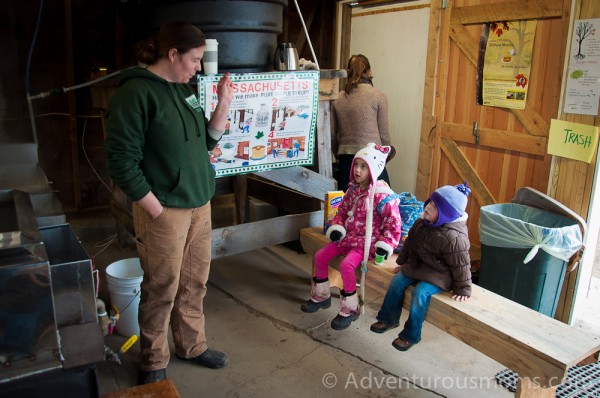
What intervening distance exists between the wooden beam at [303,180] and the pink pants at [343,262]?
0.55 metres

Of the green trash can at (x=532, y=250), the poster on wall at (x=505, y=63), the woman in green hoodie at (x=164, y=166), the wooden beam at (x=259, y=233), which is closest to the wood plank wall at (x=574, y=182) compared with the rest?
the green trash can at (x=532, y=250)

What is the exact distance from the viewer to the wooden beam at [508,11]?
366cm

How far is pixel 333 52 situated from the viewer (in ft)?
20.0

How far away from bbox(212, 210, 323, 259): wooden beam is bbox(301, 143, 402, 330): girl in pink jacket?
1.55 feet

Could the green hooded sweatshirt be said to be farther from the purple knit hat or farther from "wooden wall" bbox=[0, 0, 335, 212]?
"wooden wall" bbox=[0, 0, 335, 212]

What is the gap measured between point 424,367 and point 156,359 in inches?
60.3

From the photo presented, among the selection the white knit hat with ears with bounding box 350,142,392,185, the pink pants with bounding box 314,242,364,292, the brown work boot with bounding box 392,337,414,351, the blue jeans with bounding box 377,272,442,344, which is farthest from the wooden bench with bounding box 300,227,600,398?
the white knit hat with ears with bounding box 350,142,392,185

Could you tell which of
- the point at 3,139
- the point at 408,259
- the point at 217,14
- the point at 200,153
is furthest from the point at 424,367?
the point at 3,139

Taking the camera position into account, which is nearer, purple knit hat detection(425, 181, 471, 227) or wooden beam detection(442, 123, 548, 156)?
purple knit hat detection(425, 181, 471, 227)

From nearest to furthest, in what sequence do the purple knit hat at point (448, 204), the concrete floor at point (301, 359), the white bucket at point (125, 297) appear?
the purple knit hat at point (448, 204) → the concrete floor at point (301, 359) → the white bucket at point (125, 297)

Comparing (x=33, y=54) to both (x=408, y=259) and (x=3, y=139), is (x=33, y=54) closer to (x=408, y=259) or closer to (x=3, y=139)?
(x=3, y=139)

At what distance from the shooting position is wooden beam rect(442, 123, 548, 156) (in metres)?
3.89

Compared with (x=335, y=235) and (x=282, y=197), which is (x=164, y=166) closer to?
(x=335, y=235)

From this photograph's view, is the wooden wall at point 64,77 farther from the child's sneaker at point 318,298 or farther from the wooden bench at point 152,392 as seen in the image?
the wooden bench at point 152,392
